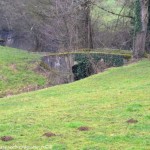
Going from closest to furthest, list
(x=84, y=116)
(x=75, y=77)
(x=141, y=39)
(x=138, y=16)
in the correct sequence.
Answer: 1. (x=84, y=116)
2. (x=138, y=16)
3. (x=141, y=39)
4. (x=75, y=77)

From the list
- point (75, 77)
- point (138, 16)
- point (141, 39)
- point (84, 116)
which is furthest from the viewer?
point (75, 77)

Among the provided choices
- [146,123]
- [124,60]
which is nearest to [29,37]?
[124,60]

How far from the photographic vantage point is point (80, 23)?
123 ft

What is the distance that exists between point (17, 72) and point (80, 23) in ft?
32.4

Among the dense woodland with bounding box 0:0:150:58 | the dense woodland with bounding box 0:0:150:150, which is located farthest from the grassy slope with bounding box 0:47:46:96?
the dense woodland with bounding box 0:0:150:58

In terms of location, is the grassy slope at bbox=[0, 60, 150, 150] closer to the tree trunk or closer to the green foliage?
the tree trunk

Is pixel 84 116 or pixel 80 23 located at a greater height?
pixel 80 23

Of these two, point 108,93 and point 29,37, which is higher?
point 29,37

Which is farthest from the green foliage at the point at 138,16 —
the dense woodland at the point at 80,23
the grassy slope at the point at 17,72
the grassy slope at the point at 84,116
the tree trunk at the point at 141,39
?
the grassy slope at the point at 84,116

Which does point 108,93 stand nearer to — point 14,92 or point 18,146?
point 18,146

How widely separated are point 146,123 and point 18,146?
11.4ft

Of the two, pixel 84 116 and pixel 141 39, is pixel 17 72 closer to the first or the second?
pixel 141 39

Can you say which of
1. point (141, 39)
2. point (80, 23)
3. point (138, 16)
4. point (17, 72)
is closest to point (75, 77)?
point (17, 72)

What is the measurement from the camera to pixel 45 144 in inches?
348
